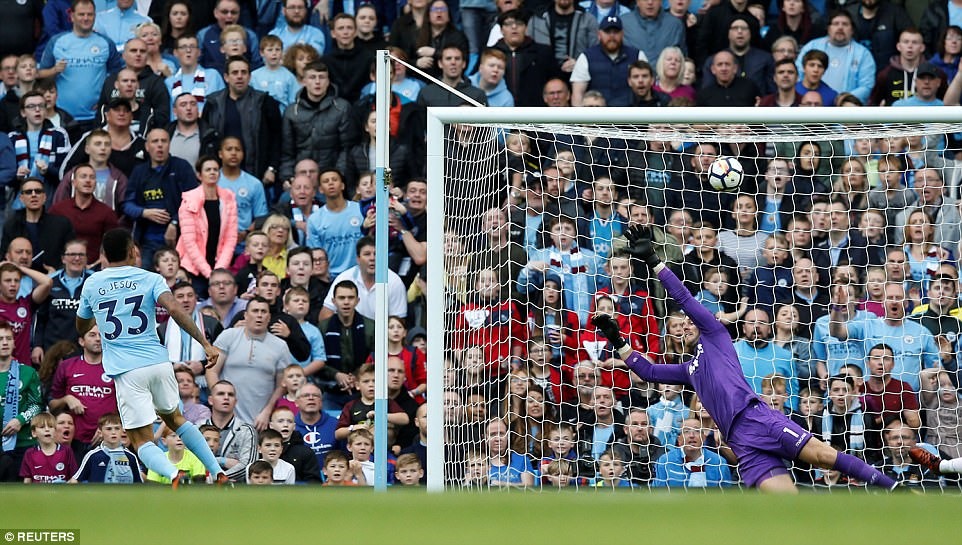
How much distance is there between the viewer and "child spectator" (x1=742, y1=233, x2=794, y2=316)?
1038 centimetres

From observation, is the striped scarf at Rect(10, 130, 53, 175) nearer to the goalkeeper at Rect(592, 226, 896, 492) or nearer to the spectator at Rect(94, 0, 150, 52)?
the spectator at Rect(94, 0, 150, 52)

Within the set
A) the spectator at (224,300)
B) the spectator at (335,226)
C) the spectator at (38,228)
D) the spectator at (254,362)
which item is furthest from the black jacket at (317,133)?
the spectator at (38,228)

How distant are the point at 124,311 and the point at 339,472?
2062 millimetres

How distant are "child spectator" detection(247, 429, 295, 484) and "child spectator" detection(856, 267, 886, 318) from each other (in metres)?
4.54

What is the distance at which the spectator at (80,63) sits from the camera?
12.5m

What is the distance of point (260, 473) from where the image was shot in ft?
33.2

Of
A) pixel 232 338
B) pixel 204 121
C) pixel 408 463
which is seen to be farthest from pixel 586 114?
pixel 204 121

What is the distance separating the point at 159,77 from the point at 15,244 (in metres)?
2.06

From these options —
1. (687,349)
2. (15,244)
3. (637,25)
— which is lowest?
(687,349)

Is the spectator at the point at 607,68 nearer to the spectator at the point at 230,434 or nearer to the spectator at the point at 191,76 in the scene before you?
the spectator at the point at 191,76

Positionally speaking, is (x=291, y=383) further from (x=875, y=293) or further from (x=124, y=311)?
(x=875, y=293)

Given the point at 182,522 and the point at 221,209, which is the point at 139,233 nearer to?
the point at 221,209

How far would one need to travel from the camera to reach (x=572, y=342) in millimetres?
10258

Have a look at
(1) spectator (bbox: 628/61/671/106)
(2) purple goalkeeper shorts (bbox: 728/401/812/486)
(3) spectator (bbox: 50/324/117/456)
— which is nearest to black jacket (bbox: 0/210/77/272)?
(3) spectator (bbox: 50/324/117/456)
